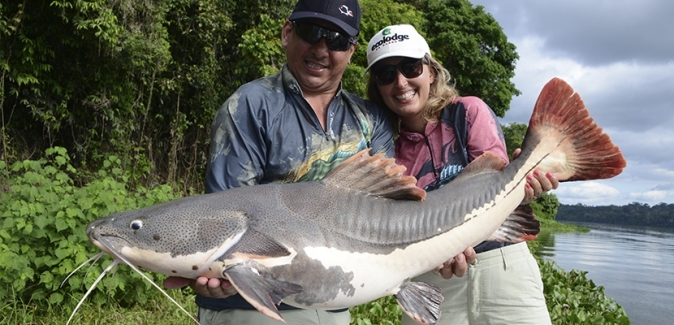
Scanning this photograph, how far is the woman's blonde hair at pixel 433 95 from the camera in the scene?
3.47 metres

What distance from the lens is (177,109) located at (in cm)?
1354

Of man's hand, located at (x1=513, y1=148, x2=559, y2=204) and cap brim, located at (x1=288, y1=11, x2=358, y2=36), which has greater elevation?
cap brim, located at (x1=288, y1=11, x2=358, y2=36)

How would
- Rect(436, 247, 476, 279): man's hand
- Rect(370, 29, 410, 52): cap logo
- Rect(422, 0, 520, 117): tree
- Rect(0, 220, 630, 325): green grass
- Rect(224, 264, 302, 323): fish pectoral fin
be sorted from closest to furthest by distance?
Rect(224, 264, 302, 323): fish pectoral fin → Rect(436, 247, 476, 279): man's hand → Rect(370, 29, 410, 52): cap logo → Rect(0, 220, 630, 325): green grass → Rect(422, 0, 520, 117): tree

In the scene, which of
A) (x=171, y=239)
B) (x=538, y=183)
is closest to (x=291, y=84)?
(x=171, y=239)

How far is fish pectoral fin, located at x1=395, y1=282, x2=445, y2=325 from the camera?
2918 mm

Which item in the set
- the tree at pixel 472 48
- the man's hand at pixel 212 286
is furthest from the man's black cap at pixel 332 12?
the tree at pixel 472 48

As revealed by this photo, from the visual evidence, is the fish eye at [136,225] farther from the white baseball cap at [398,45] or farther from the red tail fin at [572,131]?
the red tail fin at [572,131]

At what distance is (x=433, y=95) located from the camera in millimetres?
3557

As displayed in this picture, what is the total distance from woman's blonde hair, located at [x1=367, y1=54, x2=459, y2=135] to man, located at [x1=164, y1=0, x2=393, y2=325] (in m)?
0.30

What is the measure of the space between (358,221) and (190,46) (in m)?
11.9

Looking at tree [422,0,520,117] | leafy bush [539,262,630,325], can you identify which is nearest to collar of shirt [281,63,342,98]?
leafy bush [539,262,630,325]

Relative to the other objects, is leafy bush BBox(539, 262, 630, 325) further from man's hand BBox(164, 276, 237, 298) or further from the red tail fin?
man's hand BBox(164, 276, 237, 298)

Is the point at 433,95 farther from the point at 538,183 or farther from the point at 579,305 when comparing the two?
the point at 579,305

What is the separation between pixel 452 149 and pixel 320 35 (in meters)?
1.04
